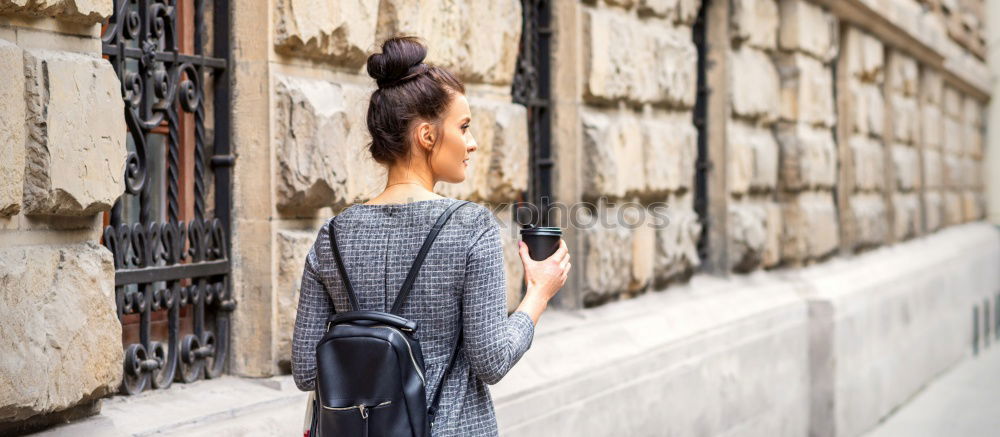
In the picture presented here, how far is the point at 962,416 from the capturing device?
866cm

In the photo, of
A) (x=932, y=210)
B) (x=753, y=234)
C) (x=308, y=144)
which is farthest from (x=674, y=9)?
(x=932, y=210)

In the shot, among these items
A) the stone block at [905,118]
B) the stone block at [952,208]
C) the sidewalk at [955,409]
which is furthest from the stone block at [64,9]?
the stone block at [952,208]

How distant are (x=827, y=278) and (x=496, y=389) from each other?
421cm

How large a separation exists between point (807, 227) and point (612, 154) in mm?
2977

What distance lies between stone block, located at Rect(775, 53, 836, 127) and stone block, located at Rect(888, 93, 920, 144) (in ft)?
9.45

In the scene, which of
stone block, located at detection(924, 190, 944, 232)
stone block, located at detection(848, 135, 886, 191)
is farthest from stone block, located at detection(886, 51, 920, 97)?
stone block, located at detection(924, 190, 944, 232)

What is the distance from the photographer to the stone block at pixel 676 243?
19.5ft

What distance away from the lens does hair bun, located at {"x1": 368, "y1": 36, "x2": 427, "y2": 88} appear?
2381 mm

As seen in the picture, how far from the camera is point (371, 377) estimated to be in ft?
7.32

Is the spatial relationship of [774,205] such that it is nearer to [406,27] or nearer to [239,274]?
[406,27]

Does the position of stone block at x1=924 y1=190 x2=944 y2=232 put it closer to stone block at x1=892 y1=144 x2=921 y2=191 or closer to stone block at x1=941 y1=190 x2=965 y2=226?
stone block at x1=941 y1=190 x2=965 y2=226

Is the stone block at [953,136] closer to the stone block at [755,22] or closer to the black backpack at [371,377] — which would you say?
the stone block at [755,22]

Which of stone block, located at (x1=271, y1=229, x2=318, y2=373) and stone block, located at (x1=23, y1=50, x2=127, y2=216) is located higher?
stone block, located at (x1=23, y1=50, x2=127, y2=216)

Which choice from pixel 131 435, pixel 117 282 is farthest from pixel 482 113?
pixel 131 435
